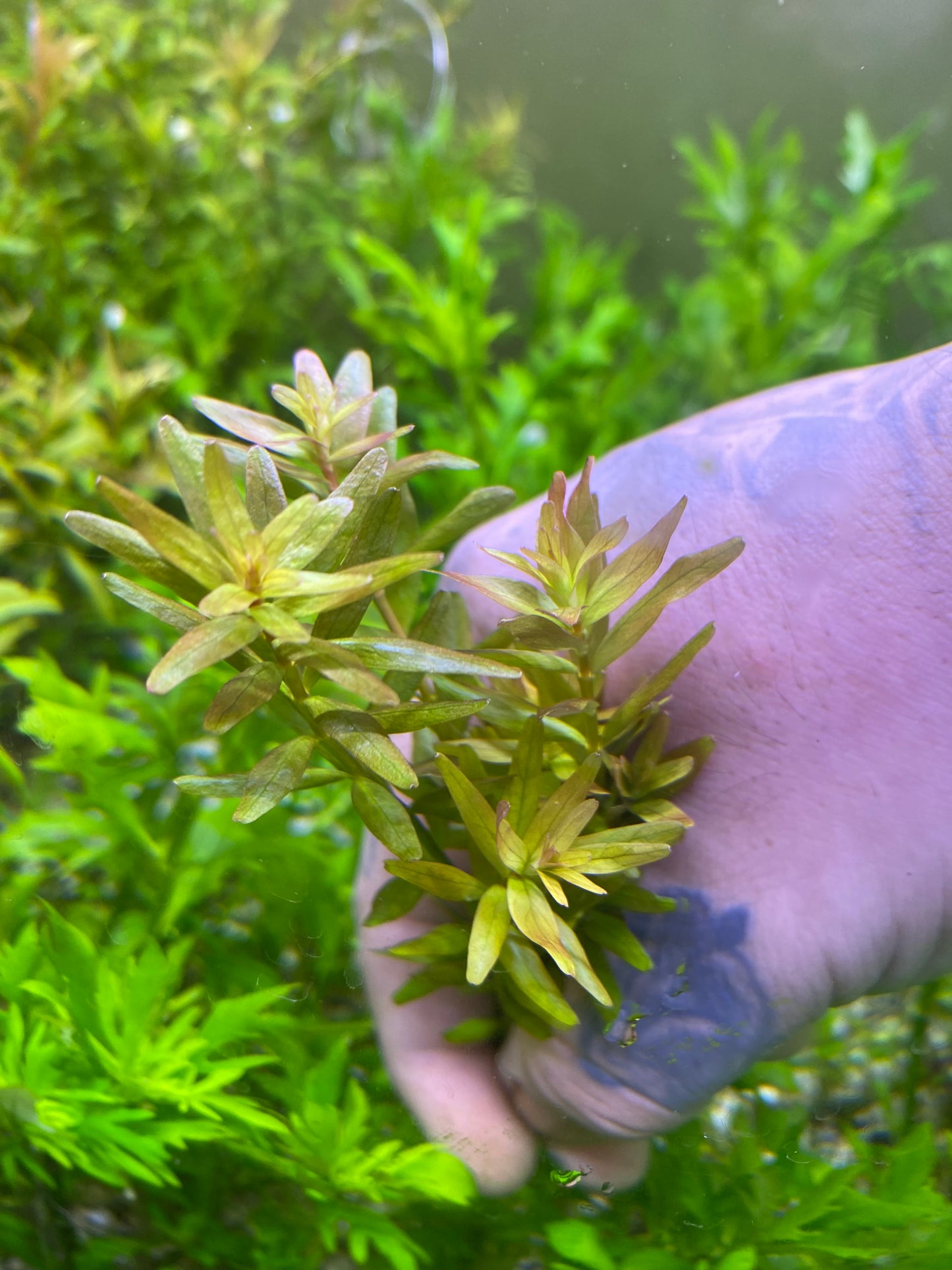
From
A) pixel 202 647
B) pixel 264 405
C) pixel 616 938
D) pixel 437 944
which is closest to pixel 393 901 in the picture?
pixel 437 944

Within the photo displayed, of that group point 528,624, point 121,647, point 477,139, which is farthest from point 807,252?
point 528,624

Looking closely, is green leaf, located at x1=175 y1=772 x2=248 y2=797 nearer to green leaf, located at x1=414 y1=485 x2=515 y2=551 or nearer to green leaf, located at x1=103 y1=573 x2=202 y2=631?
green leaf, located at x1=103 y1=573 x2=202 y2=631

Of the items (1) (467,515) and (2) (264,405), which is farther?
(2) (264,405)

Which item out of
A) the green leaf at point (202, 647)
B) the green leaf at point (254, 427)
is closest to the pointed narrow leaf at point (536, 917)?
the green leaf at point (202, 647)

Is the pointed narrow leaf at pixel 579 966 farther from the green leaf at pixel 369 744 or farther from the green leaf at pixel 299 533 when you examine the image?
the green leaf at pixel 299 533

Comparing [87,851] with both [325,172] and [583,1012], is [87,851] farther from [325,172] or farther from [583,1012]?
[325,172]

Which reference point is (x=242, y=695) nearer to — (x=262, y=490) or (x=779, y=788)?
(x=262, y=490)
